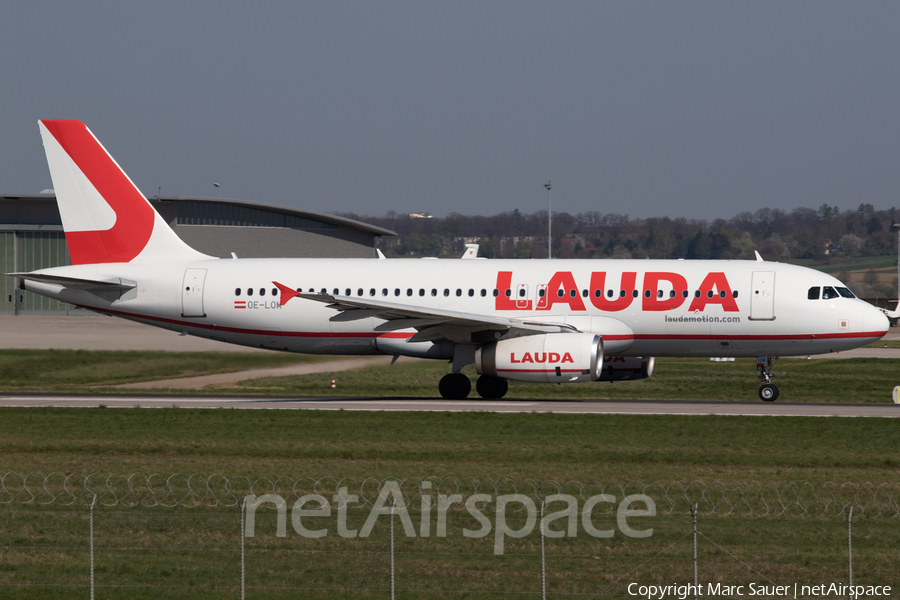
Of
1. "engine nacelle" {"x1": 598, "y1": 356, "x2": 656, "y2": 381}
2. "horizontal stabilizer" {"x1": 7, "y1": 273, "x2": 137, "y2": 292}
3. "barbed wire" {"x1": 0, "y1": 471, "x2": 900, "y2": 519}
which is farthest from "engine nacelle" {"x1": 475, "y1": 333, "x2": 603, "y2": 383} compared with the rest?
"horizontal stabilizer" {"x1": 7, "y1": 273, "x2": 137, "y2": 292}

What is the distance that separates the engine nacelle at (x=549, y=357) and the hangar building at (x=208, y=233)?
36.6 meters

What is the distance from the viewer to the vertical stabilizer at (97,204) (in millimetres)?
35156

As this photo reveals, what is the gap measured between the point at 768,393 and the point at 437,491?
729 inches

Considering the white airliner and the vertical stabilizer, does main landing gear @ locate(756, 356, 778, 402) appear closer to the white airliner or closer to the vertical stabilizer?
the white airliner

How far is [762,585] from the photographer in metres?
11.9

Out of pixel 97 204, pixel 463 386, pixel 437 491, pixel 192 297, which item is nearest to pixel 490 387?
pixel 463 386

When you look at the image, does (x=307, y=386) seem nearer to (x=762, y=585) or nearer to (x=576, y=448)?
(x=576, y=448)

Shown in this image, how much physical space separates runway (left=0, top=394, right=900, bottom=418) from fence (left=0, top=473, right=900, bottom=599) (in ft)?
36.5

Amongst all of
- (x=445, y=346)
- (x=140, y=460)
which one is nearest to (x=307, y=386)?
(x=445, y=346)

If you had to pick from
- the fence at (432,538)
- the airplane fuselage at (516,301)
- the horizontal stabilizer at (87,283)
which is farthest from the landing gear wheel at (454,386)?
the fence at (432,538)

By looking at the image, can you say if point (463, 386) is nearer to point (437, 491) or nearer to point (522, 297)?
point (522, 297)

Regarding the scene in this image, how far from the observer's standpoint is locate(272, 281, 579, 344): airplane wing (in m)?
30.1

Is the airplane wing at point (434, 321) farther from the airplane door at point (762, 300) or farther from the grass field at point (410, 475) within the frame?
the airplane door at point (762, 300)

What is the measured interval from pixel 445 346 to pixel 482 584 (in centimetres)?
2037
